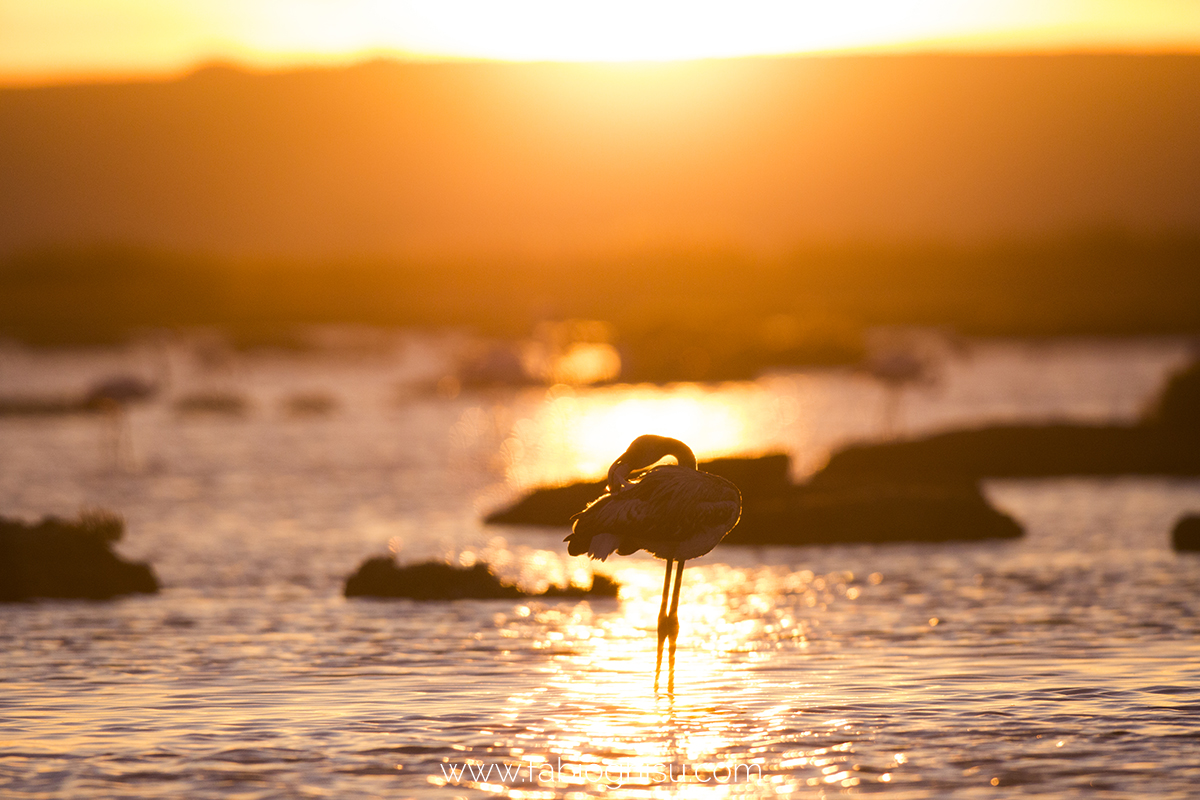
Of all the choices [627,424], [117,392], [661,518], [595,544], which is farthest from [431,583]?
[627,424]

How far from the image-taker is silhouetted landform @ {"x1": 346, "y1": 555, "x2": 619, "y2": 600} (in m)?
14.3

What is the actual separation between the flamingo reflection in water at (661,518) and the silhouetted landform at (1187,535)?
6.71m

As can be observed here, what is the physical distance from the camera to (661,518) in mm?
11023

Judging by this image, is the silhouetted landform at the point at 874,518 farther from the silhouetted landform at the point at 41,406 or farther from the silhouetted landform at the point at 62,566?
the silhouetted landform at the point at 41,406

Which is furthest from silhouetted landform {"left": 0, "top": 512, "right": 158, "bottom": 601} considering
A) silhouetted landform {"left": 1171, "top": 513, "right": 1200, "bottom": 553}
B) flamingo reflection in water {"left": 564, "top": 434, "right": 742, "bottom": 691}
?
silhouetted landform {"left": 1171, "top": 513, "right": 1200, "bottom": 553}

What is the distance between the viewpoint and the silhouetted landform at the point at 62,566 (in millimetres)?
14586

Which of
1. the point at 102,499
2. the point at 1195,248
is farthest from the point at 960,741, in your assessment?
the point at 1195,248

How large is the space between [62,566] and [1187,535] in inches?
400

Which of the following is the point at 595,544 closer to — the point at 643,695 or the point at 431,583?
the point at 643,695

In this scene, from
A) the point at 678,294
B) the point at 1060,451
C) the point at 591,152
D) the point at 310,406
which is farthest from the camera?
the point at 591,152

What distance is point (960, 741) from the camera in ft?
30.4

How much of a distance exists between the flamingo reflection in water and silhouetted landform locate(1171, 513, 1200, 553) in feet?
22.0

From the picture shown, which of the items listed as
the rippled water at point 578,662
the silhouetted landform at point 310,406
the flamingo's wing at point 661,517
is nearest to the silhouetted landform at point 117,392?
the rippled water at point 578,662

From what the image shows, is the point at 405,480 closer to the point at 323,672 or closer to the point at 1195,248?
the point at 323,672
